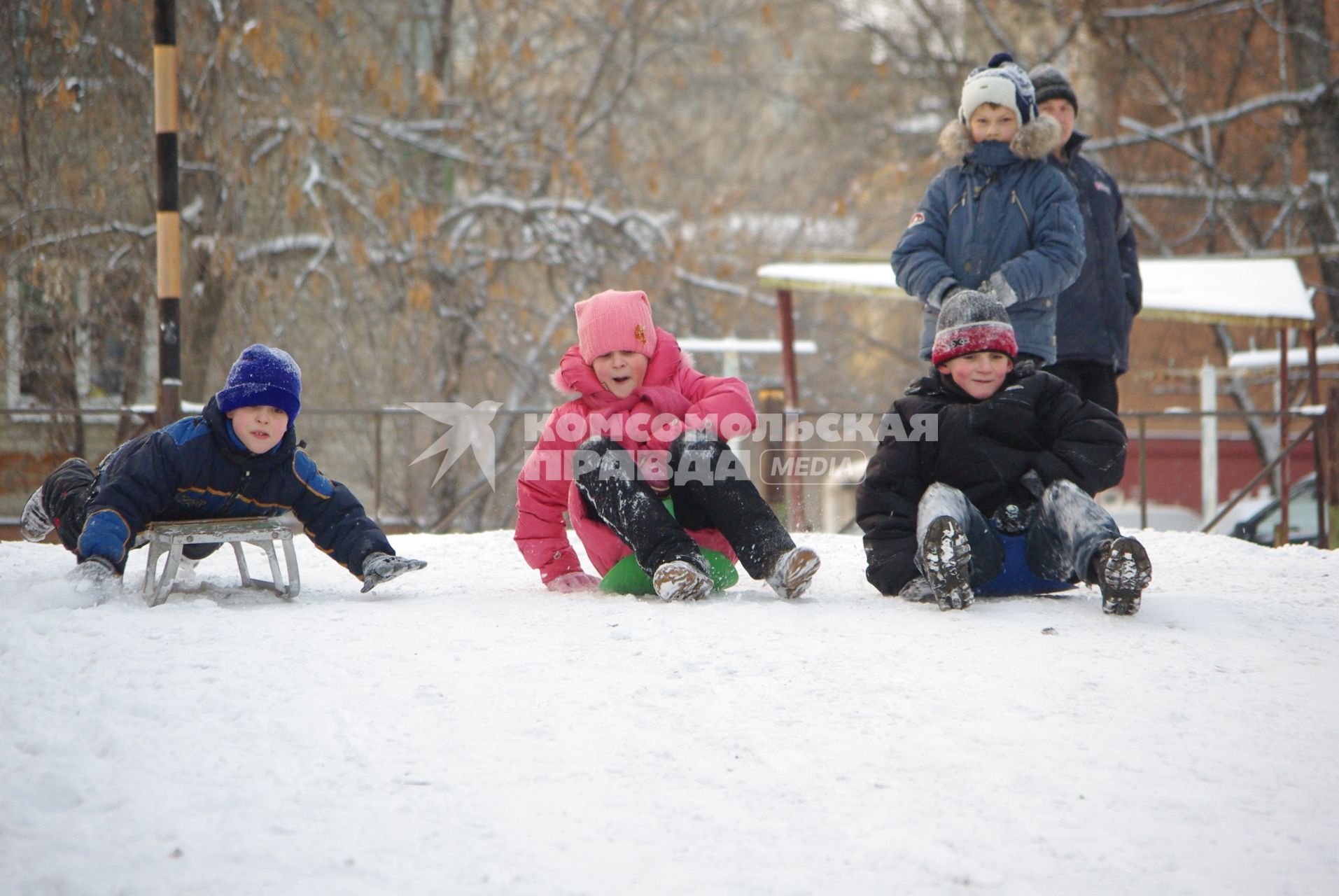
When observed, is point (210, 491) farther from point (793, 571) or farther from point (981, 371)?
point (981, 371)

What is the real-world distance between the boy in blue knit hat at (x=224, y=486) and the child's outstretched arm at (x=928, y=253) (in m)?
1.77

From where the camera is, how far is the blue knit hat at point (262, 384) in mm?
3277

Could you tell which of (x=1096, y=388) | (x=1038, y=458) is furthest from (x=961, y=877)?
(x=1096, y=388)

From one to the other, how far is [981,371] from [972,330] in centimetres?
12

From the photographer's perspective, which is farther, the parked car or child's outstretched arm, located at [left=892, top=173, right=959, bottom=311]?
the parked car

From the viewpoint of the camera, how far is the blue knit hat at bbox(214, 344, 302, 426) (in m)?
3.28

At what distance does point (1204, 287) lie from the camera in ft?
25.6

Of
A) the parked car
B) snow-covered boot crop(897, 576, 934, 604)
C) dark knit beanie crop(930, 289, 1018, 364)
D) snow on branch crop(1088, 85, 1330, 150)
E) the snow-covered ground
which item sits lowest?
the parked car

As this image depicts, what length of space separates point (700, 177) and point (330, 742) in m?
14.4

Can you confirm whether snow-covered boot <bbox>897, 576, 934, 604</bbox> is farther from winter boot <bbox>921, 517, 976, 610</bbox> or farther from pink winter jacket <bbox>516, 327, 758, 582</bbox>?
pink winter jacket <bbox>516, 327, 758, 582</bbox>

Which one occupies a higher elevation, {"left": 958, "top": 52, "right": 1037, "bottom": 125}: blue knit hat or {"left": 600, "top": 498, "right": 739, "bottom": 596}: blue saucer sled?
{"left": 958, "top": 52, "right": 1037, "bottom": 125}: blue knit hat

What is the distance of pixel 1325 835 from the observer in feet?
5.67

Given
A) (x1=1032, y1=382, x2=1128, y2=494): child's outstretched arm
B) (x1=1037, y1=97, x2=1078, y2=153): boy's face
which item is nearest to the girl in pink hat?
(x1=1032, y1=382, x2=1128, y2=494): child's outstretched arm

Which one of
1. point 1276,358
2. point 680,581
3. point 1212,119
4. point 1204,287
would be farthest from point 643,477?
point 1212,119
